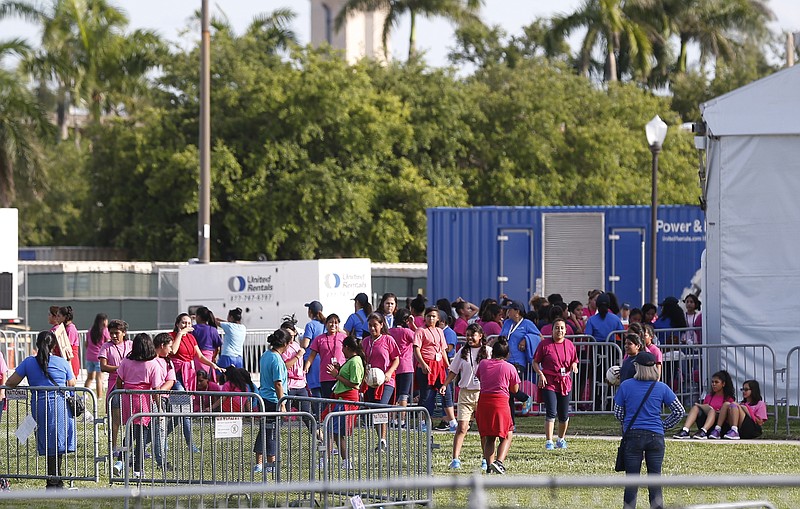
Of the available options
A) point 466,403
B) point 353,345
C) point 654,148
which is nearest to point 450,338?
point 466,403

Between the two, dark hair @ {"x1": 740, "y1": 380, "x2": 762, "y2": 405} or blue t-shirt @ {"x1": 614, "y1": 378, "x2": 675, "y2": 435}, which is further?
dark hair @ {"x1": 740, "y1": 380, "x2": 762, "y2": 405}

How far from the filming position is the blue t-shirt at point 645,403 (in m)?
10.7

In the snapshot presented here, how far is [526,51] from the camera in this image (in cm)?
5747

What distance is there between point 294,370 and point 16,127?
26.4m

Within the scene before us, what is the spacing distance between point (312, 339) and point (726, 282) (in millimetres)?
5458

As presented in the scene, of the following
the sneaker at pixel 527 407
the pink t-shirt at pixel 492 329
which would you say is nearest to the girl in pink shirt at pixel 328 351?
the pink t-shirt at pixel 492 329

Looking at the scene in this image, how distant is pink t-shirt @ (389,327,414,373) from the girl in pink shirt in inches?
41.5

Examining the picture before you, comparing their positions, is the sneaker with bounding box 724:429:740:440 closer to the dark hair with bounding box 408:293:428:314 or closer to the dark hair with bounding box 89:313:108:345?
the dark hair with bounding box 408:293:428:314

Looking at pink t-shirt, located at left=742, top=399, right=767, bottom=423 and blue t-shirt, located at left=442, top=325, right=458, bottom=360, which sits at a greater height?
blue t-shirt, located at left=442, top=325, right=458, bottom=360

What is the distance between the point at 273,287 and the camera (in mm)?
26016

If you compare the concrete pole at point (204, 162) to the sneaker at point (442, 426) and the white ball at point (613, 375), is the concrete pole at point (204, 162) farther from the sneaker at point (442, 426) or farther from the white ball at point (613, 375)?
the white ball at point (613, 375)

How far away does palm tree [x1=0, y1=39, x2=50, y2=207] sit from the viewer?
39312 millimetres

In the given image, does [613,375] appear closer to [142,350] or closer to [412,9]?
[142,350]

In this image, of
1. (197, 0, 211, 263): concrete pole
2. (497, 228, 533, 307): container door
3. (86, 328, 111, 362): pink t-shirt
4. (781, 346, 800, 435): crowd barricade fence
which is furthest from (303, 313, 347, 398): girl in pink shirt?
(497, 228, 533, 307): container door
